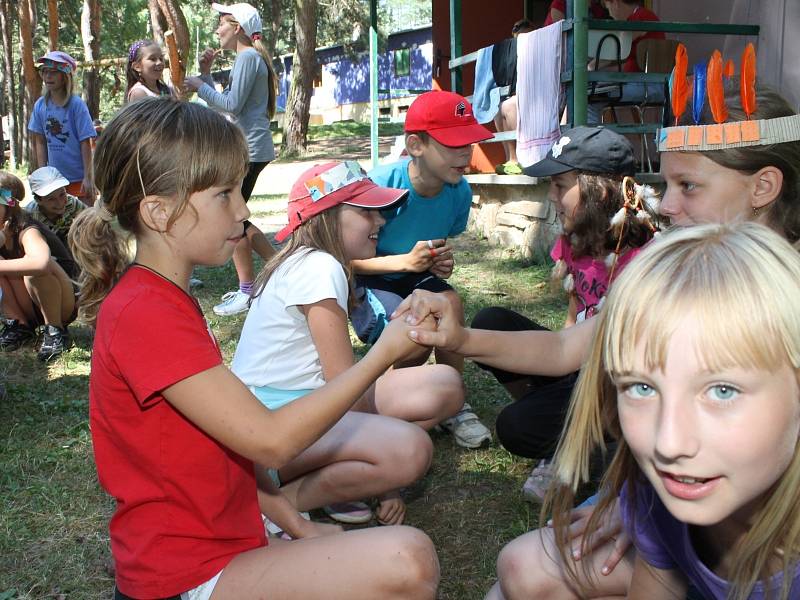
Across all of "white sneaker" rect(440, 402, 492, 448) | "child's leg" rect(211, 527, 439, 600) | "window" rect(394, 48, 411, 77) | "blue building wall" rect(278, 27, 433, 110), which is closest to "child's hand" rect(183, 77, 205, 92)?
"white sneaker" rect(440, 402, 492, 448)

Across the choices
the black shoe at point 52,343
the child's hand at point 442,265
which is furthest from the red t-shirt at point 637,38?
the black shoe at point 52,343

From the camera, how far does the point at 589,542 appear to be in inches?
79.4

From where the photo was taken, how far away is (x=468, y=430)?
348 cm

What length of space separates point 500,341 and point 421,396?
2.58 feet

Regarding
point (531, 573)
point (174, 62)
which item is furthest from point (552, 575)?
point (174, 62)

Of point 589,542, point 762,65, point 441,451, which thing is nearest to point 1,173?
point 441,451

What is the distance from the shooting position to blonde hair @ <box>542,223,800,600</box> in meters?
1.21

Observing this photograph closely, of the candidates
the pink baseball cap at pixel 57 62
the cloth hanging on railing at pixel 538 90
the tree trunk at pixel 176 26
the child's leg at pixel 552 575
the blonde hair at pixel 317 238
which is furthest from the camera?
the tree trunk at pixel 176 26

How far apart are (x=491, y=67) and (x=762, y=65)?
2.26m

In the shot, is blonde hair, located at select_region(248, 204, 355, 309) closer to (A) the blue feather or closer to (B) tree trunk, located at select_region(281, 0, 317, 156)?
(A) the blue feather

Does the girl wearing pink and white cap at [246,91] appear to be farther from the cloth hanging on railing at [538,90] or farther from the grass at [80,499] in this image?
the cloth hanging on railing at [538,90]

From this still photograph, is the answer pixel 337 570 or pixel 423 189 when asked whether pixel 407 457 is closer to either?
pixel 337 570

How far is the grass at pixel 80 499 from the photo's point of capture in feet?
8.66

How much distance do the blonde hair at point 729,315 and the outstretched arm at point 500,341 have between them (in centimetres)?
77
